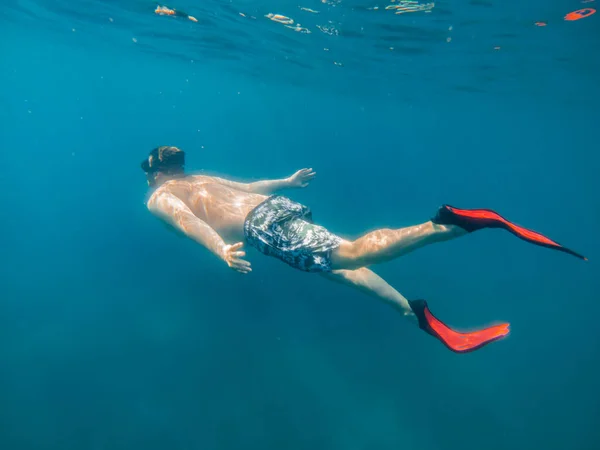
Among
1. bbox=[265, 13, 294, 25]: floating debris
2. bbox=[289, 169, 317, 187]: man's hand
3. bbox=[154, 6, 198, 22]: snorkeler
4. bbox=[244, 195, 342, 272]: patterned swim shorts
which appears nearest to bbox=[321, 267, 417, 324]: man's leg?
bbox=[244, 195, 342, 272]: patterned swim shorts

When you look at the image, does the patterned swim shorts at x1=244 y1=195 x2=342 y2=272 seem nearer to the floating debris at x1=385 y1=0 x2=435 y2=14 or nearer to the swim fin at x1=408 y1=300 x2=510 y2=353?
the swim fin at x1=408 y1=300 x2=510 y2=353

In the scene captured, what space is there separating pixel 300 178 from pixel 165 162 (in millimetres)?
2398

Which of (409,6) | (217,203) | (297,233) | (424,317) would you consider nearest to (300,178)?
(217,203)

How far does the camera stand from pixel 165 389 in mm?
8836

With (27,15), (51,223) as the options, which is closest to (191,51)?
(27,15)

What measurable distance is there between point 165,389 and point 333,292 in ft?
18.7

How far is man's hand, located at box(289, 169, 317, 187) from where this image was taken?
6632 millimetres

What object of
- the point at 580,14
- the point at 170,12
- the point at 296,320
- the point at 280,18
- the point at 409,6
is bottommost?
the point at 296,320

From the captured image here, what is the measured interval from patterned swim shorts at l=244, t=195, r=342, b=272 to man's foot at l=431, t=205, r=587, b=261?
1.35 meters

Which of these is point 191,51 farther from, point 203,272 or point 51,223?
point 203,272

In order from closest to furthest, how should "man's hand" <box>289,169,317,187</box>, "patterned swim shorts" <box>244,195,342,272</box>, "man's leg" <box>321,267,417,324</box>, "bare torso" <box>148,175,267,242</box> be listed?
1. "patterned swim shorts" <box>244,195,342,272</box>
2. "bare torso" <box>148,175,267,242</box>
3. "man's leg" <box>321,267,417,324</box>
4. "man's hand" <box>289,169,317,187</box>

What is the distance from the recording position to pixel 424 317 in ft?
15.5

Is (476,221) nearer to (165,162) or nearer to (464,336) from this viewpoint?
(464,336)

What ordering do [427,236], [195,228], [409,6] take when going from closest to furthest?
[427,236]
[195,228]
[409,6]
